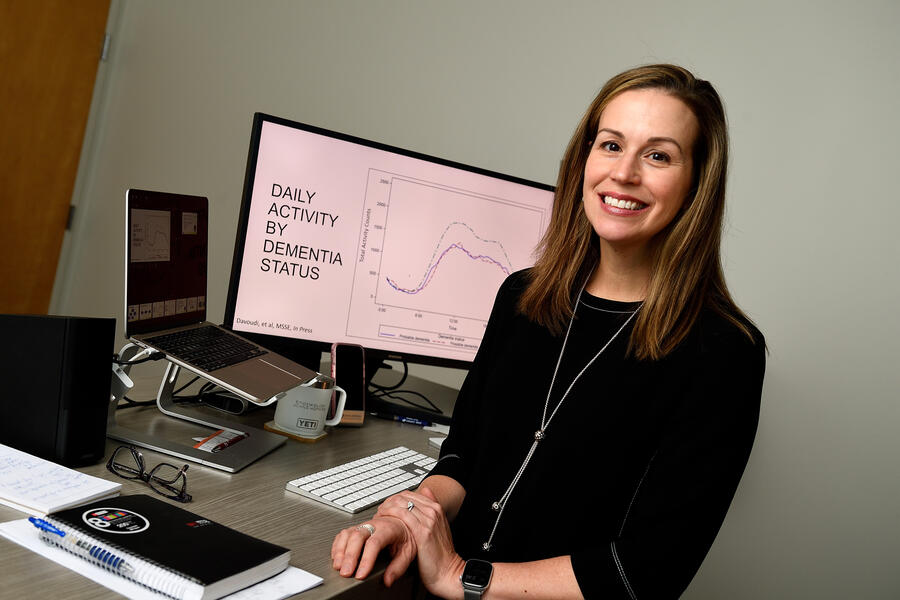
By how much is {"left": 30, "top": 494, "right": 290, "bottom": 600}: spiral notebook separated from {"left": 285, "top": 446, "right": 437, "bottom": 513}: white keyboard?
25cm

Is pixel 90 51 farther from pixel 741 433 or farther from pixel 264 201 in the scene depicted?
pixel 741 433

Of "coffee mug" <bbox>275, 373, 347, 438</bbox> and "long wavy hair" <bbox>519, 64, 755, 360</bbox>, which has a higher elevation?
"long wavy hair" <bbox>519, 64, 755, 360</bbox>

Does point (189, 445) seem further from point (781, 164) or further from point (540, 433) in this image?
point (781, 164)

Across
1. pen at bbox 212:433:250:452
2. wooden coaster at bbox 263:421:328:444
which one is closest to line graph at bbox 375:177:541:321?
wooden coaster at bbox 263:421:328:444

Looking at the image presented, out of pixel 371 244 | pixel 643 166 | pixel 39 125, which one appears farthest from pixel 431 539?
pixel 39 125

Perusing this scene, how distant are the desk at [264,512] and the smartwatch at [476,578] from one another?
0.30ft

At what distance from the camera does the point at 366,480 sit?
4.08 feet

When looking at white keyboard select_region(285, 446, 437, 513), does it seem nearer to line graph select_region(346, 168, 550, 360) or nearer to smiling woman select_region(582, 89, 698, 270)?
line graph select_region(346, 168, 550, 360)

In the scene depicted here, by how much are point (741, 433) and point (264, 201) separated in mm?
995

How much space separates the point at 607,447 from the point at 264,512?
48 centimetres

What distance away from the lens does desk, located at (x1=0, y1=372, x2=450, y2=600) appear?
768mm

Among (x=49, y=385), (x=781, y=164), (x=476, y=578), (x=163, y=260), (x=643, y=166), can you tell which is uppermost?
(x=781, y=164)

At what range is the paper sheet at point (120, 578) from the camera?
2.55 ft

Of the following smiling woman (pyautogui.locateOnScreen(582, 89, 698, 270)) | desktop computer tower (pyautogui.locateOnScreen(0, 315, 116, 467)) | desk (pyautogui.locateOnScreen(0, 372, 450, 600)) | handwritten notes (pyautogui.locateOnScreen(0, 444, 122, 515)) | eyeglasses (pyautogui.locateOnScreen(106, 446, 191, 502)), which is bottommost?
desk (pyautogui.locateOnScreen(0, 372, 450, 600))
